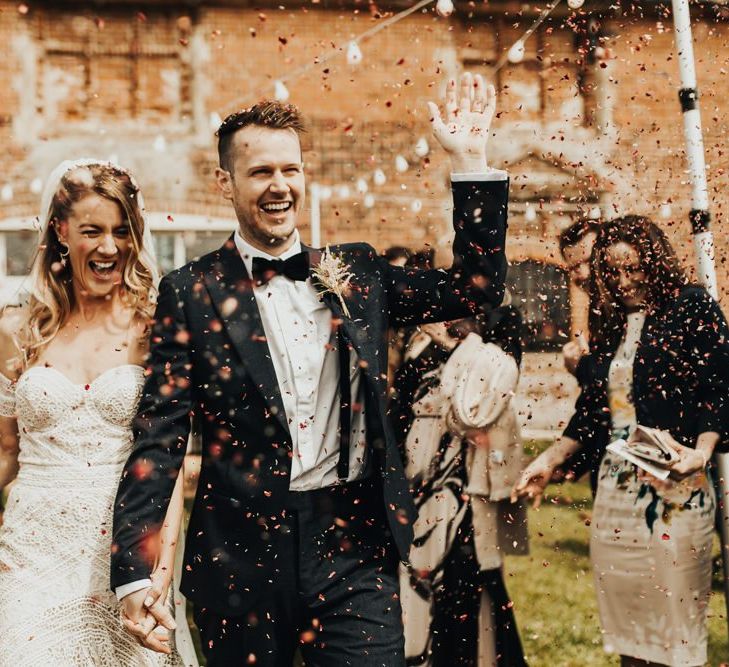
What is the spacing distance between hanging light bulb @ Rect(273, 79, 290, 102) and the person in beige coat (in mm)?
4495

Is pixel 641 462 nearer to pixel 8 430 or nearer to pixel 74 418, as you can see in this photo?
pixel 74 418

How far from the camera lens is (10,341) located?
3270mm

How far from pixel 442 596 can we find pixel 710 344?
1565 millimetres

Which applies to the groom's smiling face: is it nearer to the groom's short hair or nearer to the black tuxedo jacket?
the groom's short hair

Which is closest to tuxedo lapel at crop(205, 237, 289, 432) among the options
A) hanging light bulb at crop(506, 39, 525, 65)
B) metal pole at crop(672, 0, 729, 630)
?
metal pole at crop(672, 0, 729, 630)

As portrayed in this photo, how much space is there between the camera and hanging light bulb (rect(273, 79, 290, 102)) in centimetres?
854

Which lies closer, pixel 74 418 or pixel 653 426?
pixel 74 418

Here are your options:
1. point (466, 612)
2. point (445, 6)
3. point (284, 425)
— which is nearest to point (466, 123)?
point (284, 425)

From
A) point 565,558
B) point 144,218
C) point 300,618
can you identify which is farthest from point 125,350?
point 565,558

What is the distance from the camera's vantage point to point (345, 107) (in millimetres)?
9859

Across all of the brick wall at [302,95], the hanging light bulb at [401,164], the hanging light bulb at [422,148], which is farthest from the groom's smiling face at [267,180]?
the brick wall at [302,95]

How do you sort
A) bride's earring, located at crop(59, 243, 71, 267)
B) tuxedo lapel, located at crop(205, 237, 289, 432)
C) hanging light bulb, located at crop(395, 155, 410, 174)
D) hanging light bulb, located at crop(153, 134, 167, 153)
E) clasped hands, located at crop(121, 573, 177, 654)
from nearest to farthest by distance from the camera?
clasped hands, located at crop(121, 573, 177, 654), tuxedo lapel, located at crop(205, 237, 289, 432), bride's earring, located at crop(59, 243, 71, 267), hanging light bulb, located at crop(395, 155, 410, 174), hanging light bulb, located at crop(153, 134, 167, 153)

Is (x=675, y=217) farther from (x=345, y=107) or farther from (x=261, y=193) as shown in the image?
(x=261, y=193)

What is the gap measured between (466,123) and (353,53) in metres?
6.66
